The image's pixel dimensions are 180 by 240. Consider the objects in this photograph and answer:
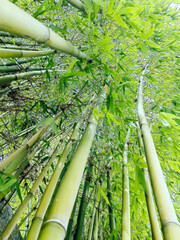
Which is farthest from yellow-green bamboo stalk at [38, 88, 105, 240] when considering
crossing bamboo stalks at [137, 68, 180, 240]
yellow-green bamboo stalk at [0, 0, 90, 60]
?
yellow-green bamboo stalk at [0, 0, 90, 60]

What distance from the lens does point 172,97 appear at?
164cm

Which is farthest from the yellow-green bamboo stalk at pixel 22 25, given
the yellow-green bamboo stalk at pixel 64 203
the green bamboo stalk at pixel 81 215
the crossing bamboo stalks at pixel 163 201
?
the green bamboo stalk at pixel 81 215

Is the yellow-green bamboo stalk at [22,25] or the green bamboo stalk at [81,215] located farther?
the green bamboo stalk at [81,215]

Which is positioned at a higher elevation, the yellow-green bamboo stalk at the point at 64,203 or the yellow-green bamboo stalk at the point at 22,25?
the yellow-green bamboo stalk at the point at 22,25

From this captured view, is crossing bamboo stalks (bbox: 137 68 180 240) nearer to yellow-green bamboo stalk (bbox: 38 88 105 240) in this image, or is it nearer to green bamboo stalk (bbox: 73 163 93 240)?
yellow-green bamboo stalk (bbox: 38 88 105 240)

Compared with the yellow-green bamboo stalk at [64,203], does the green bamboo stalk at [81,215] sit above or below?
above

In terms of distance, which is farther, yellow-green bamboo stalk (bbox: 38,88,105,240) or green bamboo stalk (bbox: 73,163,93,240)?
green bamboo stalk (bbox: 73,163,93,240)

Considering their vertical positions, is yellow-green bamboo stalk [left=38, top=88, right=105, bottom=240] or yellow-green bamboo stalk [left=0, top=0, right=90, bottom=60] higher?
yellow-green bamboo stalk [left=0, top=0, right=90, bottom=60]

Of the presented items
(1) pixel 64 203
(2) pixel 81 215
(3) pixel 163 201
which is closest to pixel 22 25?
(1) pixel 64 203

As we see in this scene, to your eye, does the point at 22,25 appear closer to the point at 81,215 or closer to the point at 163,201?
the point at 163,201

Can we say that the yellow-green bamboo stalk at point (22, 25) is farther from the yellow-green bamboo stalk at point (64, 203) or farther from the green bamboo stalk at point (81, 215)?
the green bamboo stalk at point (81, 215)

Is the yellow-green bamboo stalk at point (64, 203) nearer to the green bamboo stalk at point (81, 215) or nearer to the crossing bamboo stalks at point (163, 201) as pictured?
the crossing bamboo stalks at point (163, 201)

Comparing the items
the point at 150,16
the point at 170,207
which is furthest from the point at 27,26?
the point at 150,16

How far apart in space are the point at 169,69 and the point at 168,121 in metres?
1.16
